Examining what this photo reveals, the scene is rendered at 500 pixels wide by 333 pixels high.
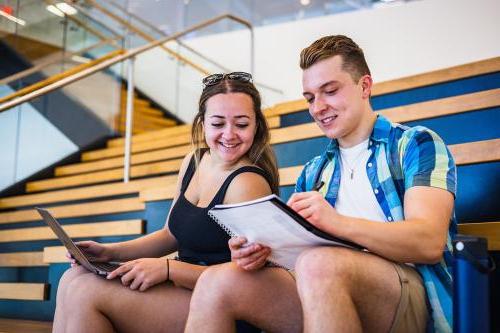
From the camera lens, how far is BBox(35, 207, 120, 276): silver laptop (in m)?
1.25

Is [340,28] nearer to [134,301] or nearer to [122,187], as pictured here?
[122,187]

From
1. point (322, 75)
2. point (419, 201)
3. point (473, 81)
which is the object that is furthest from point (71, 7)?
point (419, 201)

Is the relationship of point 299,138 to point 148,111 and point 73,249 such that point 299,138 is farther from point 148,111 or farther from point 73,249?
point 148,111

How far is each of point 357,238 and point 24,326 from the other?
1768 millimetres

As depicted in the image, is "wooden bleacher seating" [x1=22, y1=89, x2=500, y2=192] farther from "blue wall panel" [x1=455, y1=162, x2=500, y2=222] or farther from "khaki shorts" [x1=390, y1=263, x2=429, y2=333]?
"khaki shorts" [x1=390, y1=263, x2=429, y2=333]

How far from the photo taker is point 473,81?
2094 mm

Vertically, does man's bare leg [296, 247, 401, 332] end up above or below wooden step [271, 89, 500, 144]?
below

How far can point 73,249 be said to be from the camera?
1.28m

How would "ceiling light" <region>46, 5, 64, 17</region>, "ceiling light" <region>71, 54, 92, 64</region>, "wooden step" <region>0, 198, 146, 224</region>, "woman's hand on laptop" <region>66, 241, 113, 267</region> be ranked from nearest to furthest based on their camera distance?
1. "woman's hand on laptop" <region>66, 241, 113, 267</region>
2. "wooden step" <region>0, 198, 146, 224</region>
3. "ceiling light" <region>46, 5, 64, 17</region>
4. "ceiling light" <region>71, 54, 92, 64</region>

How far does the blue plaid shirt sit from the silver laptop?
573 millimetres

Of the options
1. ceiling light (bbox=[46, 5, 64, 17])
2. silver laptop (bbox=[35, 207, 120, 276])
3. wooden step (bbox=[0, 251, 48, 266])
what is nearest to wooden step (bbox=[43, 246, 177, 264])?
wooden step (bbox=[0, 251, 48, 266])

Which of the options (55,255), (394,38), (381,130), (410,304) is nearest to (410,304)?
(410,304)

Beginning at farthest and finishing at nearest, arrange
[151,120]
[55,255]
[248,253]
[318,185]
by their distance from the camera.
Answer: [151,120] < [55,255] < [318,185] < [248,253]

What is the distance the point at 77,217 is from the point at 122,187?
302 millimetres
